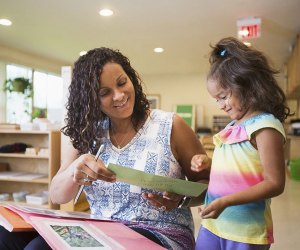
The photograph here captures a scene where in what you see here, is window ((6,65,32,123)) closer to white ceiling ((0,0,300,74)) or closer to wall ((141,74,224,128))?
white ceiling ((0,0,300,74))

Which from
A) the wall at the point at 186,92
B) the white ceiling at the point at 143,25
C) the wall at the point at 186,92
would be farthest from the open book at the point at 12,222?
the wall at the point at 186,92

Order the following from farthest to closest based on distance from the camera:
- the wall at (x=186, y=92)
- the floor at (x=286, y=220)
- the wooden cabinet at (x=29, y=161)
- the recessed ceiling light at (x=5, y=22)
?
1. the wall at (x=186, y=92)
2. the recessed ceiling light at (x=5, y=22)
3. the wooden cabinet at (x=29, y=161)
4. the floor at (x=286, y=220)

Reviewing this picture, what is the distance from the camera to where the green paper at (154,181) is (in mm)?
812

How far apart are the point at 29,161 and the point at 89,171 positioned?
281 centimetres

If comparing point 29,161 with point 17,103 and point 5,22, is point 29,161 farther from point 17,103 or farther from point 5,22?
point 17,103

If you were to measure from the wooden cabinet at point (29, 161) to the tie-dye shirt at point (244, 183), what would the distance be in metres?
2.36

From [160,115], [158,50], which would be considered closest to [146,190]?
[160,115]

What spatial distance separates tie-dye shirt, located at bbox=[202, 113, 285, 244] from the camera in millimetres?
821

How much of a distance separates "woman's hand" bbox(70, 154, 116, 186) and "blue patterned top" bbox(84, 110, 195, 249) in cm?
14

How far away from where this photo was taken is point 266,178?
30.4 inches

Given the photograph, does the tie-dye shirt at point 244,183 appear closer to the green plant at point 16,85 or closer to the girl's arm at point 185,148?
the girl's arm at point 185,148

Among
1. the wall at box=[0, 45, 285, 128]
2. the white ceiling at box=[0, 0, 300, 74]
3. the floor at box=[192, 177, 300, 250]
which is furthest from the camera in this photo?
the wall at box=[0, 45, 285, 128]

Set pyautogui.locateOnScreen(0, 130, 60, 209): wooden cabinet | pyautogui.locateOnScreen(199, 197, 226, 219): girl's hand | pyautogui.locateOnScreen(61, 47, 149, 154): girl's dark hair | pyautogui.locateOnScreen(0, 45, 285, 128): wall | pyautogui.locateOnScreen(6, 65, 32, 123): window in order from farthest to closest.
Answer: pyautogui.locateOnScreen(0, 45, 285, 128): wall < pyautogui.locateOnScreen(6, 65, 32, 123): window < pyautogui.locateOnScreen(0, 130, 60, 209): wooden cabinet < pyautogui.locateOnScreen(61, 47, 149, 154): girl's dark hair < pyautogui.locateOnScreen(199, 197, 226, 219): girl's hand

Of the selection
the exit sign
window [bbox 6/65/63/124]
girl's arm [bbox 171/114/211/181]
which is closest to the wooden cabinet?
window [bbox 6/65/63/124]
